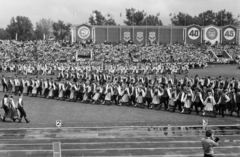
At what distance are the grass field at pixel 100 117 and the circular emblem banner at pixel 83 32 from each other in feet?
138

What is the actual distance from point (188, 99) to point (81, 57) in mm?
38107

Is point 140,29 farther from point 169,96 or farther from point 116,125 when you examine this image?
point 116,125

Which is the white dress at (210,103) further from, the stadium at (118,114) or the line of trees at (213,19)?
the line of trees at (213,19)

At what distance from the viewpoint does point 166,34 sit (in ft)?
220

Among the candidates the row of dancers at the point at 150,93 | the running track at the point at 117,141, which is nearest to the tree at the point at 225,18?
the row of dancers at the point at 150,93

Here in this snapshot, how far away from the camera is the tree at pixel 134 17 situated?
3871 inches

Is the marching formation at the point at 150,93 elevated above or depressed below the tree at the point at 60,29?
below

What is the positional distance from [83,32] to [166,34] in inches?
608

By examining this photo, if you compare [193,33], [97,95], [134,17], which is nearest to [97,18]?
[134,17]

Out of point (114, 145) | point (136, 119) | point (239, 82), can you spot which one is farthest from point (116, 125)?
point (239, 82)

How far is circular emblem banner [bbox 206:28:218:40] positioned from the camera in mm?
66312

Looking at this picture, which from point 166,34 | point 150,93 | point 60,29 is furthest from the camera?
point 60,29

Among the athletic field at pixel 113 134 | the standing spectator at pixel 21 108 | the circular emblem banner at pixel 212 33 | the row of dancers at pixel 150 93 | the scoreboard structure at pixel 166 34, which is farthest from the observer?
the circular emblem banner at pixel 212 33

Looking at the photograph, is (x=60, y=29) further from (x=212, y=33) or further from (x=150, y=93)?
A: (x=150, y=93)
